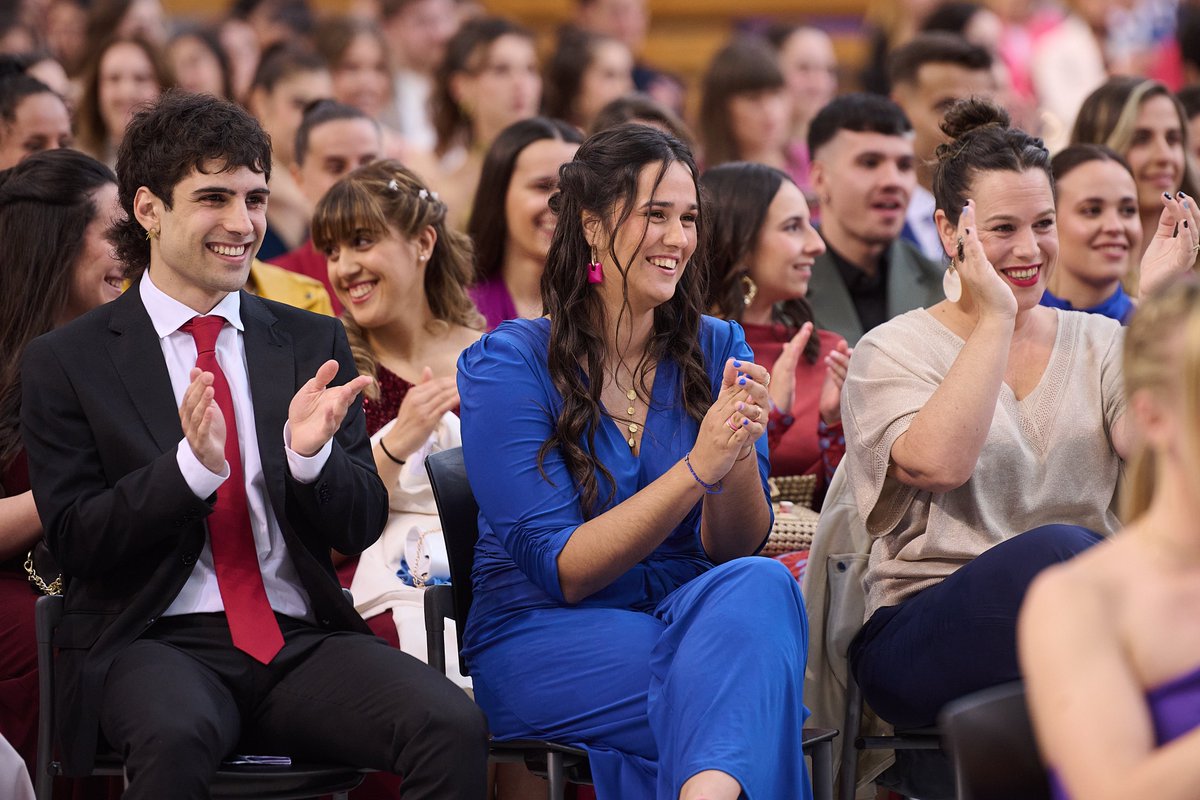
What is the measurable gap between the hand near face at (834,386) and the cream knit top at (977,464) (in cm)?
20

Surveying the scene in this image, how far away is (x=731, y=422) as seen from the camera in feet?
8.32

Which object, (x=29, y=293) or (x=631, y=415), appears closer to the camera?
(x=631, y=415)

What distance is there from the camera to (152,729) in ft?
7.87

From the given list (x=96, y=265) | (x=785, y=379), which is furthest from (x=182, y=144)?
(x=785, y=379)

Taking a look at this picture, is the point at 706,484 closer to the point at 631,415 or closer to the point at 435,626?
the point at 631,415

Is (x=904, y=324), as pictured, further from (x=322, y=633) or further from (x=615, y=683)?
(x=322, y=633)

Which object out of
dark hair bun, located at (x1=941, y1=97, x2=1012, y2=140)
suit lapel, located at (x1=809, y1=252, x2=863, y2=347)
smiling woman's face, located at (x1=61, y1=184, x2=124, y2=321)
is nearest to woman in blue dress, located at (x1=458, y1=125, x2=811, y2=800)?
dark hair bun, located at (x1=941, y1=97, x2=1012, y2=140)

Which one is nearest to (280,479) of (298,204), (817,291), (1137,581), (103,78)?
(1137,581)

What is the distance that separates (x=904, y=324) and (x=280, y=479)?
49.4 inches

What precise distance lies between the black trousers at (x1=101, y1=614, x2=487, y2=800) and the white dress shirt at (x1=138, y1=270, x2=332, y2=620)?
0.05 m

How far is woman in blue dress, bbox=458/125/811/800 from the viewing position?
246 centimetres

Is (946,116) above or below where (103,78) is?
below

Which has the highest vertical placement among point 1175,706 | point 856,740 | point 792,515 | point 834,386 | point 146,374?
point 146,374

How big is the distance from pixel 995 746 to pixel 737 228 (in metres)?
2.33
